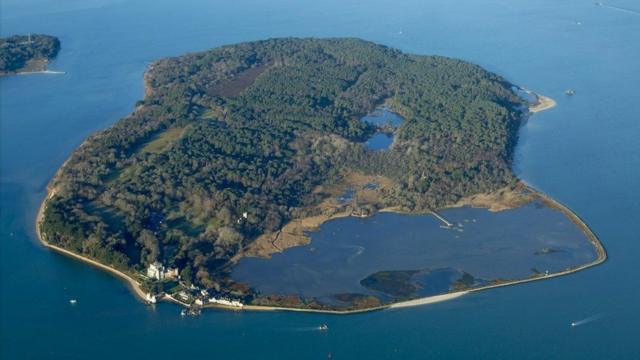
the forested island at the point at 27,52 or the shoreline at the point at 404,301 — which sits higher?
the forested island at the point at 27,52

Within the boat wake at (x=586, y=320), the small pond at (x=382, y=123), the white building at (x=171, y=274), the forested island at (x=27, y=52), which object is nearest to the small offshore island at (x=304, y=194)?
the white building at (x=171, y=274)

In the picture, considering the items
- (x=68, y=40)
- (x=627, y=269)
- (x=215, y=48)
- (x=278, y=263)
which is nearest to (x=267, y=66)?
(x=215, y=48)

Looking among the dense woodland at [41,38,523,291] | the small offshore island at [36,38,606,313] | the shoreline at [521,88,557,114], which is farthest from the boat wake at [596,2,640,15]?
the small offshore island at [36,38,606,313]

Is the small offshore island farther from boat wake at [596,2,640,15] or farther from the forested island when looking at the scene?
boat wake at [596,2,640,15]

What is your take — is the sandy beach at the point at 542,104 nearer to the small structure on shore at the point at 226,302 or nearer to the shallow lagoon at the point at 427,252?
the shallow lagoon at the point at 427,252

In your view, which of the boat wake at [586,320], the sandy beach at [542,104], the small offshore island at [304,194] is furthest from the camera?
the sandy beach at [542,104]
